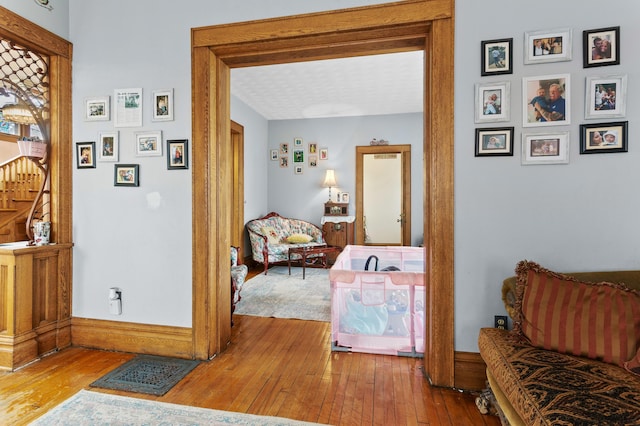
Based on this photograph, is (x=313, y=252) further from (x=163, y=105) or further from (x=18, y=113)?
(x=18, y=113)

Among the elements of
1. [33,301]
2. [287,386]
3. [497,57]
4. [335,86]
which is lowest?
[287,386]

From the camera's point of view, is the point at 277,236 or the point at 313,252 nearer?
the point at 313,252

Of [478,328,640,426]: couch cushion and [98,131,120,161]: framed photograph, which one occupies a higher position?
[98,131,120,161]: framed photograph

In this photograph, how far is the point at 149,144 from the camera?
2598mm

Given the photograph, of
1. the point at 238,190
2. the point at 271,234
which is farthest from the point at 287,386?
the point at 238,190

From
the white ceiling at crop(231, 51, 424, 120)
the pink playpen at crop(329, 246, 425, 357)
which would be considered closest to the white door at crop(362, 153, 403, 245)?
the white ceiling at crop(231, 51, 424, 120)

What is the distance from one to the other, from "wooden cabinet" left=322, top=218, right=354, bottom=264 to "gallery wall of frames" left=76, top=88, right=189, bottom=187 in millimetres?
4134

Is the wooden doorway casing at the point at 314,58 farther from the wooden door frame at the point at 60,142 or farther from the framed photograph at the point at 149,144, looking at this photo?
the wooden door frame at the point at 60,142

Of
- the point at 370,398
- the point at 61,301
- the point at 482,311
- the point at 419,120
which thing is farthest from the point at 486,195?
the point at 419,120

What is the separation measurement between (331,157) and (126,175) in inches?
180

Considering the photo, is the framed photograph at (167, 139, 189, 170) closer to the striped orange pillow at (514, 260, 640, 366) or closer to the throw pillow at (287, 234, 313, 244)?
the striped orange pillow at (514, 260, 640, 366)

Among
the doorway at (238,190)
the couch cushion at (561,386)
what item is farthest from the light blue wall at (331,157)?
the couch cushion at (561,386)

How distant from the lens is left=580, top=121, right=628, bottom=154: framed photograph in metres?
1.92

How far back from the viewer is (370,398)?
1984 millimetres
